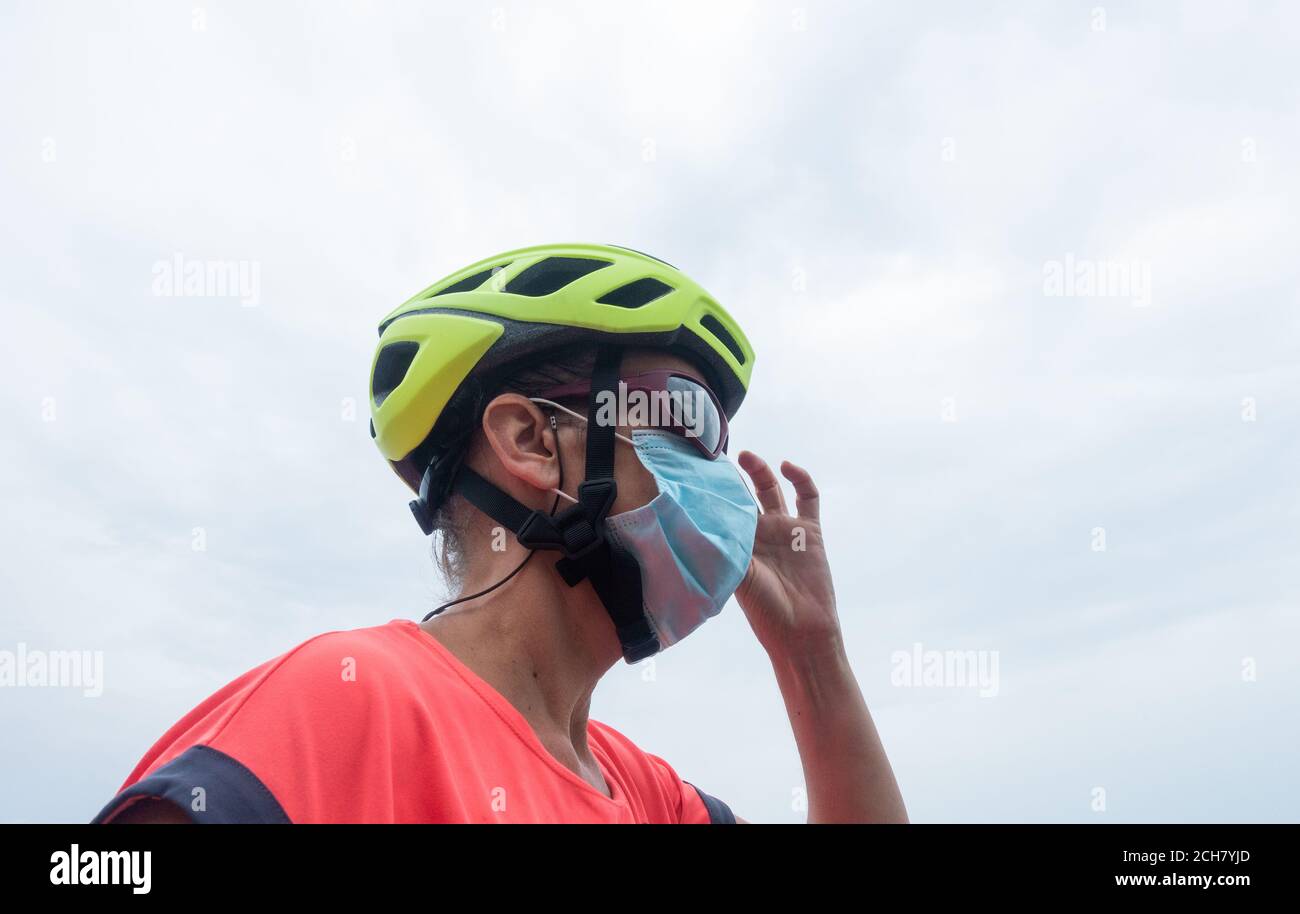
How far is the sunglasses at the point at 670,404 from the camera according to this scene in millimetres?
3678

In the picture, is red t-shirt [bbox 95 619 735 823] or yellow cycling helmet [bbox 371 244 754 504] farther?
yellow cycling helmet [bbox 371 244 754 504]

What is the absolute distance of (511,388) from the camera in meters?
3.68

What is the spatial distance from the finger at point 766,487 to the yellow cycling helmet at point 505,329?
0.77m

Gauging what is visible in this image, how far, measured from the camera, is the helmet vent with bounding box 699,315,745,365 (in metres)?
4.07

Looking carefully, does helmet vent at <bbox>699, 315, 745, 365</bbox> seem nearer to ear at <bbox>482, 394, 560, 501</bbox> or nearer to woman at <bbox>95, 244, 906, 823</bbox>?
woman at <bbox>95, 244, 906, 823</bbox>

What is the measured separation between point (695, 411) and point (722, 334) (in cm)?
47

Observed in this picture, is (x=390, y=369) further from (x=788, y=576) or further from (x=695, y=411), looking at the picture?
(x=788, y=576)

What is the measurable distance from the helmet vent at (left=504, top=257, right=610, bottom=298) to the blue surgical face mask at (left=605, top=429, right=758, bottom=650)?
0.73 metres

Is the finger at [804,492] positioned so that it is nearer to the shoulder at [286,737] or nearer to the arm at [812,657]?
the arm at [812,657]

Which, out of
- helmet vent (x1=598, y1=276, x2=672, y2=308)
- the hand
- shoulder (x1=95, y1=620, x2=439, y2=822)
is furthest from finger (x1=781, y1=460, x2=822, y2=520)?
shoulder (x1=95, y1=620, x2=439, y2=822)

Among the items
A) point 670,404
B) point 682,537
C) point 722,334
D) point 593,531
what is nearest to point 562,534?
point 593,531

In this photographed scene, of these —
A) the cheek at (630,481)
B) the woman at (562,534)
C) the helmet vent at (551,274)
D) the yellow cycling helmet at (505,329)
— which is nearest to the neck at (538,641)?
the woman at (562,534)
